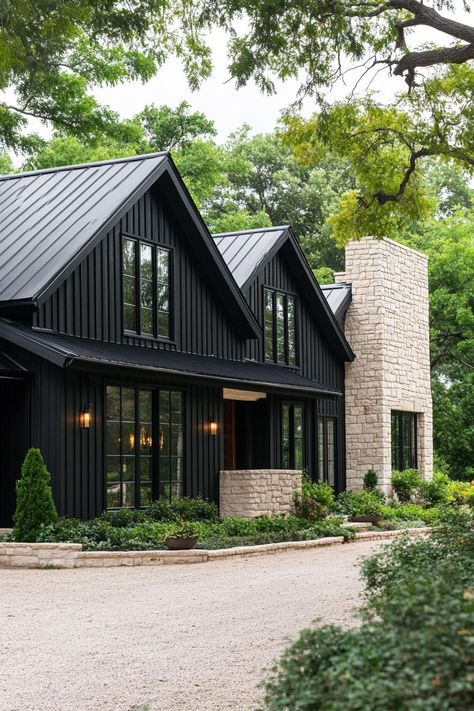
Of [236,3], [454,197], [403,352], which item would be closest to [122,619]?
[236,3]

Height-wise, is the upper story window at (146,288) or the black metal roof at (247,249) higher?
the black metal roof at (247,249)

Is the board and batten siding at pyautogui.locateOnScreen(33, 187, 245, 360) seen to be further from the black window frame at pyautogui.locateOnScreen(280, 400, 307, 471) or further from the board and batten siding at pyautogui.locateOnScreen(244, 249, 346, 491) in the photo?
the black window frame at pyautogui.locateOnScreen(280, 400, 307, 471)

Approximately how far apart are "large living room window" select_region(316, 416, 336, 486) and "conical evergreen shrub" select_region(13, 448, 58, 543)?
1147 cm

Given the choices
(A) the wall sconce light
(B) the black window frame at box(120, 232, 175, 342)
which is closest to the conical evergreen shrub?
(A) the wall sconce light

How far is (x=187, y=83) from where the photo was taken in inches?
569

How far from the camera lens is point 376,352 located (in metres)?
28.4

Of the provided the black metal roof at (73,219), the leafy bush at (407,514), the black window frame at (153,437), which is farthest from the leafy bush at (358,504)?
the black window frame at (153,437)

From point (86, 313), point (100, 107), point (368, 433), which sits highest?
point (100, 107)

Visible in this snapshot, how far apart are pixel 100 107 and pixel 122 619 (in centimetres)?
1978

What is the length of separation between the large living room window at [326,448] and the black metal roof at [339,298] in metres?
2.78

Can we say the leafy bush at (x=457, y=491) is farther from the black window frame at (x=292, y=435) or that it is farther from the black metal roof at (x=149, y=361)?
the black metal roof at (x=149, y=361)

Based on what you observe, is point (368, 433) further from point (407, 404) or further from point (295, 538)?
point (295, 538)

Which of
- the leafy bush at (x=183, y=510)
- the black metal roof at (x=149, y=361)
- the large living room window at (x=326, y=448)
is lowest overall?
the leafy bush at (x=183, y=510)

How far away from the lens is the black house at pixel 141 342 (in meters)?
17.3
